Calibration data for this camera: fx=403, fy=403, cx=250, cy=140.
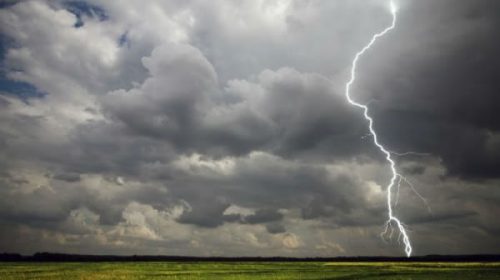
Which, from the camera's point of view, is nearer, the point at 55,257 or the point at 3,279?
the point at 3,279

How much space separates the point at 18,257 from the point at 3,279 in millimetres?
168593

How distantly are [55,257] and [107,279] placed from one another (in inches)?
7039

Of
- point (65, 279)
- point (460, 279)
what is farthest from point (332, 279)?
point (65, 279)

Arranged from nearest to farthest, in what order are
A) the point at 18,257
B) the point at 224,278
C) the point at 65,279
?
the point at 65,279 → the point at 224,278 → the point at 18,257

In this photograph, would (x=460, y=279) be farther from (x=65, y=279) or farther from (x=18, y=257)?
(x=18, y=257)

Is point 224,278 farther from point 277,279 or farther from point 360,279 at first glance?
point 360,279

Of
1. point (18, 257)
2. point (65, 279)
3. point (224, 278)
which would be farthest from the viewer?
point (18, 257)

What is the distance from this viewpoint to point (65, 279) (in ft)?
147

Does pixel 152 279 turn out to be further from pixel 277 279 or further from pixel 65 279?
pixel 277 279

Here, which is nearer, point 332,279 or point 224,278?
point 332,279

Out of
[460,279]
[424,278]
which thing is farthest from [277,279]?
[460,279]

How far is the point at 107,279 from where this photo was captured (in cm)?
4531

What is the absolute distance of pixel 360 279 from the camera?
148ft

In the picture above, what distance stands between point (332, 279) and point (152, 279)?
2072 centimetres
